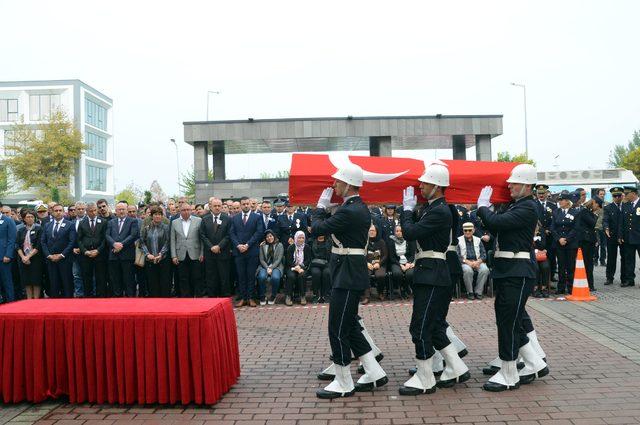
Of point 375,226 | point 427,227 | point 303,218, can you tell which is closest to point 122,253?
point 303,218

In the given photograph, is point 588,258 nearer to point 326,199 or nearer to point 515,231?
point 515,231

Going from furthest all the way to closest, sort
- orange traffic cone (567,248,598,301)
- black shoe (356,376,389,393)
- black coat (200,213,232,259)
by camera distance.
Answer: black coat (200,213,232,259) < orange traffic cone (567,248,598,301) < black shoe (356,376,389,393)

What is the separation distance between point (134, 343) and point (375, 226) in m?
6.76

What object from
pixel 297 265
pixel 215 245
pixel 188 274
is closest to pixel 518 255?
pixel 297 265

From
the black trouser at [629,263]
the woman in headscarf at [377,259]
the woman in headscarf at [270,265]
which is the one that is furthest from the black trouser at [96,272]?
the black trouser at [629,263]

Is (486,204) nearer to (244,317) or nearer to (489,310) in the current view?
(489,310)

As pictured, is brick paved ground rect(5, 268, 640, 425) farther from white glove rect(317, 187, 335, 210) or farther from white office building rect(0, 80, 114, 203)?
white office building rect(0, 80, 114, 203)

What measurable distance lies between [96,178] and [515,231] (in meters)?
66.1

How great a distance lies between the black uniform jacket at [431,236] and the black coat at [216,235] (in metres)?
6.02

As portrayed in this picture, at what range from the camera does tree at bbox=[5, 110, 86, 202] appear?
3656 centimetres

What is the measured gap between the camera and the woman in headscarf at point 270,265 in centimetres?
1105

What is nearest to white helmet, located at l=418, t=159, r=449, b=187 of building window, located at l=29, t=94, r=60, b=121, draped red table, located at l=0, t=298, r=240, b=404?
draped red table, located at l=0, t=298, r=240, b=404

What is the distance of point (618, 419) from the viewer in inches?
179

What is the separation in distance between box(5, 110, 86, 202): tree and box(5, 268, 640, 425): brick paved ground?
33292 millimetres
